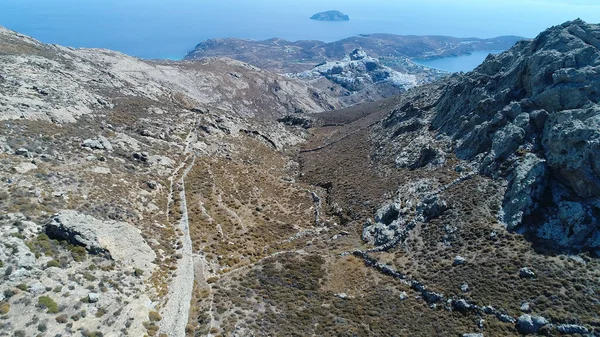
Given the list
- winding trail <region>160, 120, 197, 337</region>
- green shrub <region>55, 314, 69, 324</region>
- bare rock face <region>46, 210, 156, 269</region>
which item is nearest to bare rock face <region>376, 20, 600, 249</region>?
winding trail <region>160, 120, 197, 337</region>

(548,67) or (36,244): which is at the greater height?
(548,67)

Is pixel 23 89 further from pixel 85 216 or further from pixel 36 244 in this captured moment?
pixel 36 244

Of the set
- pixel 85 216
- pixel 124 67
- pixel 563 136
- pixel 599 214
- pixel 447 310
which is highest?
pixel 124 67

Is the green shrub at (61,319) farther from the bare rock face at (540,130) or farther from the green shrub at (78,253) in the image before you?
the bare rock face at (540,130)

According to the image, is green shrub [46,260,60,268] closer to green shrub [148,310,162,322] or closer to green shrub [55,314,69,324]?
green shrub [55,314,69,324]

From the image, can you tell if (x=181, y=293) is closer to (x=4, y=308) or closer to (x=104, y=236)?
(x=104, y=236)

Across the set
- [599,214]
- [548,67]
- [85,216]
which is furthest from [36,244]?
[548,67]

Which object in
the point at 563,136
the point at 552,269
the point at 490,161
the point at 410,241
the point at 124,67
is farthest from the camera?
the point at 124,67
